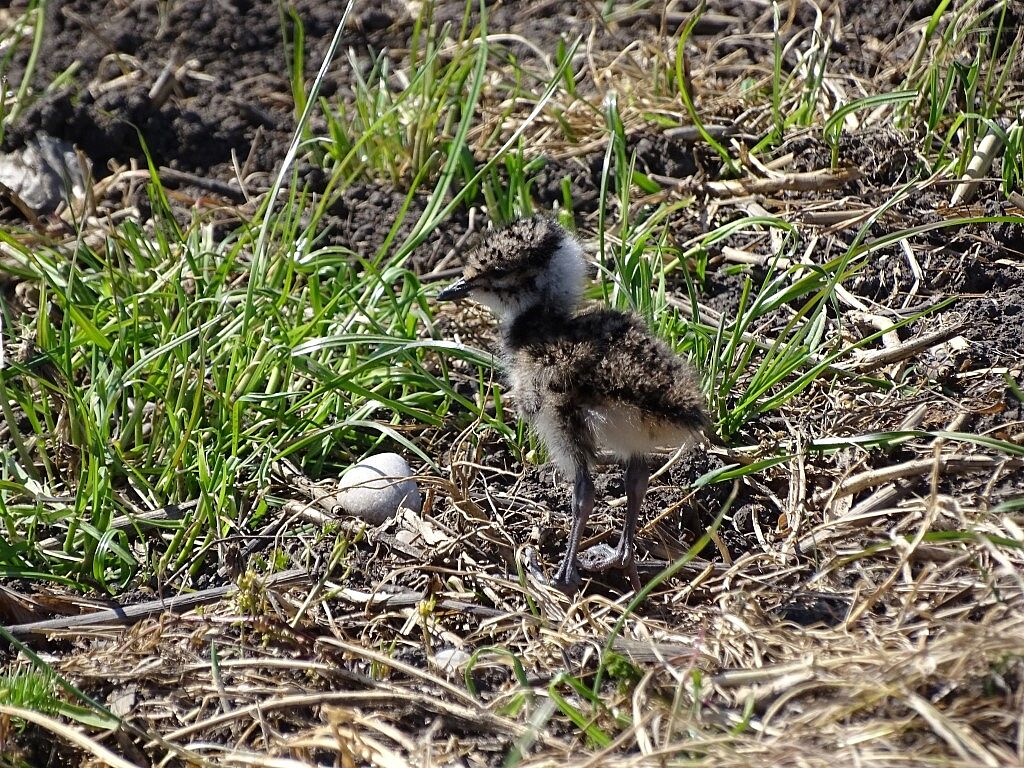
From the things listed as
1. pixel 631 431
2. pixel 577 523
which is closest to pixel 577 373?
pixel 631 431

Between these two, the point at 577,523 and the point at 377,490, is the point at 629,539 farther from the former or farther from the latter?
the point at 377,490

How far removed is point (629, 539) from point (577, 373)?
0.51m

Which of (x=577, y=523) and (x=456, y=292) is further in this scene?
(x=456, y=292)

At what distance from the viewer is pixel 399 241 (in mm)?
4668

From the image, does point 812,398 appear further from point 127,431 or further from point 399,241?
point 127,431

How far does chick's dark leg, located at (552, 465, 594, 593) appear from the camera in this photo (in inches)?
130

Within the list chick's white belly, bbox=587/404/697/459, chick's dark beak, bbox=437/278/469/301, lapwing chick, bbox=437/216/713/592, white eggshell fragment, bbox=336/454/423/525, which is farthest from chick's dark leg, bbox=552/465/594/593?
chick's dark beak, bbox=437/278/469/301

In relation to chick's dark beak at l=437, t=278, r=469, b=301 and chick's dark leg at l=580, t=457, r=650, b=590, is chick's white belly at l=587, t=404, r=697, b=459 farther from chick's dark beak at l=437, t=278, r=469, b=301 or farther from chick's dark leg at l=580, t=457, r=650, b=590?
chick's dark beak at l=437, t=278, r=469, b=301

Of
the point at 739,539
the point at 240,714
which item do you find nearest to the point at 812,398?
the point at 739,539

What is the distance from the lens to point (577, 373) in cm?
322

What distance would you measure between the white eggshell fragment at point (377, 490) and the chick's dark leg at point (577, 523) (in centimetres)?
53

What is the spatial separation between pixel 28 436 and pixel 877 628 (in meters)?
2.82

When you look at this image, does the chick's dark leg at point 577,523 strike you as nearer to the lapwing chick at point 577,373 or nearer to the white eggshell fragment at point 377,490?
the lapwing chick at point 577,373

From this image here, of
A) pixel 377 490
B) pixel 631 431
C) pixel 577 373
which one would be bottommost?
pixel 377 490
